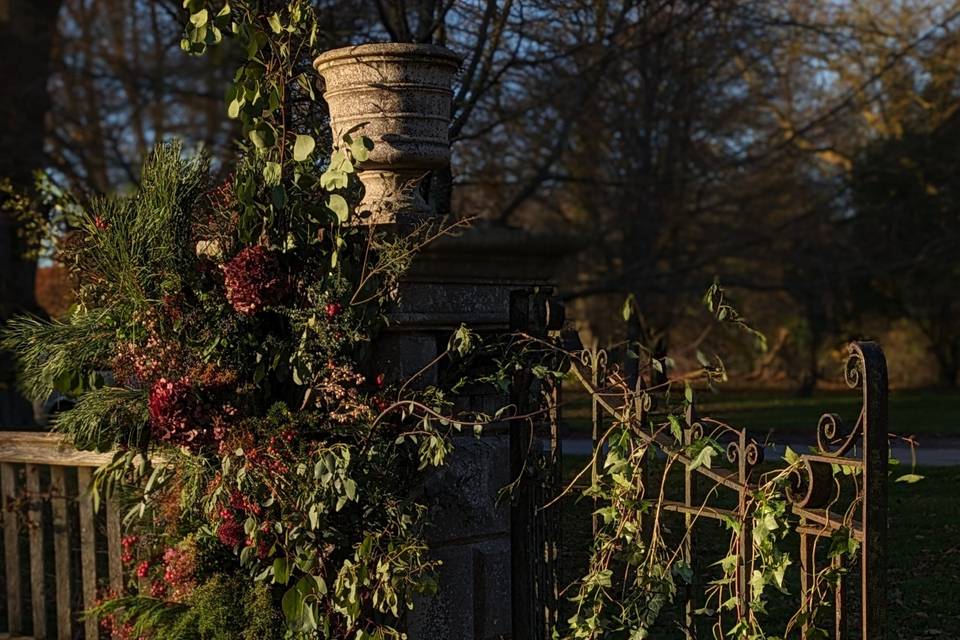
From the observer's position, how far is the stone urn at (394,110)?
3.85 m

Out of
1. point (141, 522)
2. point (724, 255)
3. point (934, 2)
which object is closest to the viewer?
point (141, 522)

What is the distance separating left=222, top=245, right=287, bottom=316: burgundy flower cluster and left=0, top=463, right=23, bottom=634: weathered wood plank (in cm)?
214

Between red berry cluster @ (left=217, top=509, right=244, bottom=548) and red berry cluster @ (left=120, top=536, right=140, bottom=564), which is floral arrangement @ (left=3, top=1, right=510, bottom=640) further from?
red berry cluster @ (left=120, top=536, right=140, bottom=564)

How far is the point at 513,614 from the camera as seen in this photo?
386cm

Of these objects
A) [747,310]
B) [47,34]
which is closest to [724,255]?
[747,310]

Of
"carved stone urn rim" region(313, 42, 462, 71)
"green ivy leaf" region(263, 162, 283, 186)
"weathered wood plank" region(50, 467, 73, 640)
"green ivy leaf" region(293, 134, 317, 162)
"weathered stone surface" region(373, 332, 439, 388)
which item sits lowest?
"weathered wood plank" region(50, 467, 73, 640)

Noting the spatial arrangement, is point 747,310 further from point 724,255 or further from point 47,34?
point 47,34

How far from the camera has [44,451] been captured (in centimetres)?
475

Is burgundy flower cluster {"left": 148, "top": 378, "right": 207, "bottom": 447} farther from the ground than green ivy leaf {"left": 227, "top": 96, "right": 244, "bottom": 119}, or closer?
closer

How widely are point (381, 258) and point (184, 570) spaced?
131cm

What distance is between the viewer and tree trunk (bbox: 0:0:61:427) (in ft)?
44.3

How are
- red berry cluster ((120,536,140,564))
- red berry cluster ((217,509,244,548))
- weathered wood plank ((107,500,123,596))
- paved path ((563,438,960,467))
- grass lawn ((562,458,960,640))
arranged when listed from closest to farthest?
red berry cluster ((217,509,244,548)), red berry cluster ((120,536,140,564)), weathered wood plank ((107,500,123,596)), grass lawn ((562,458,960,640)), paved path ((563,438,960,467))

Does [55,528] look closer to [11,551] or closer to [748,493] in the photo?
[11,551]

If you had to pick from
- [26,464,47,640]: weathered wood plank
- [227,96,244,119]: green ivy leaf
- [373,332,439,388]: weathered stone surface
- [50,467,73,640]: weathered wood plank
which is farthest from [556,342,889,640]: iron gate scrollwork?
[26,464,47,640]: weathered wood plank
